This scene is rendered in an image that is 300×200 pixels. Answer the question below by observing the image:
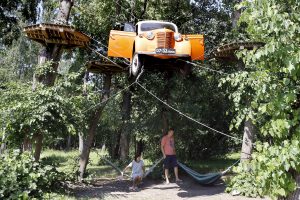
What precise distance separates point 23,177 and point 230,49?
5915 mm

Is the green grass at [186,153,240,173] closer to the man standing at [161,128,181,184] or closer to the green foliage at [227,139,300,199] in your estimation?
the man standing at [161,128,181,184]

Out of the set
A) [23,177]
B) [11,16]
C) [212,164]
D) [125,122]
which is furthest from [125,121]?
[23,177]

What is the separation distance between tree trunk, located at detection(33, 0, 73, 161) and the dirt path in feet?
5.65

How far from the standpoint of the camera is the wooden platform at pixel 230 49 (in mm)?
9258

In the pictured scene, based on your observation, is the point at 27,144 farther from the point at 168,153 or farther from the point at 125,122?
the point at 125,122

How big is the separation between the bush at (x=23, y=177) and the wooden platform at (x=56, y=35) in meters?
3.01

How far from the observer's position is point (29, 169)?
26.1ft

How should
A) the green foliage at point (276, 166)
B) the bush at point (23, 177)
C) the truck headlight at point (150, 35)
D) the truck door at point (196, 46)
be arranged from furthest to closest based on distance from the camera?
the truck door at point (196, 46) → the truck headlight at point (150, 35) → the bush at point (23, 177) → the green foliage at point (276, 166)


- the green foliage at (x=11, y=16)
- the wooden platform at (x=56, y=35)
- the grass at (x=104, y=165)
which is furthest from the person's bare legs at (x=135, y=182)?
the green foliage at (x=11, y=16)

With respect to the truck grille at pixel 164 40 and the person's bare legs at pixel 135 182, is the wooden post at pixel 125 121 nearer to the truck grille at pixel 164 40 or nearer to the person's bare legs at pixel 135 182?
the person's bare legs at pixel 135 182

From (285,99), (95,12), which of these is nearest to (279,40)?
(285,99)

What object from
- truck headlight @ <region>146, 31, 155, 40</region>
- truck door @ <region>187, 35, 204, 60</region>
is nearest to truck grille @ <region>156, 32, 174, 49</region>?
truck headlight @ <region>146, 31, 155, 40</region>

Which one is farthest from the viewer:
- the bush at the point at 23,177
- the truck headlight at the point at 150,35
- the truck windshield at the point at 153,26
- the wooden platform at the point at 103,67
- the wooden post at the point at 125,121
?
the wooden post at the point at 125,121

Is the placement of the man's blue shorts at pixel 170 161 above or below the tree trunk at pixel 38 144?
below
